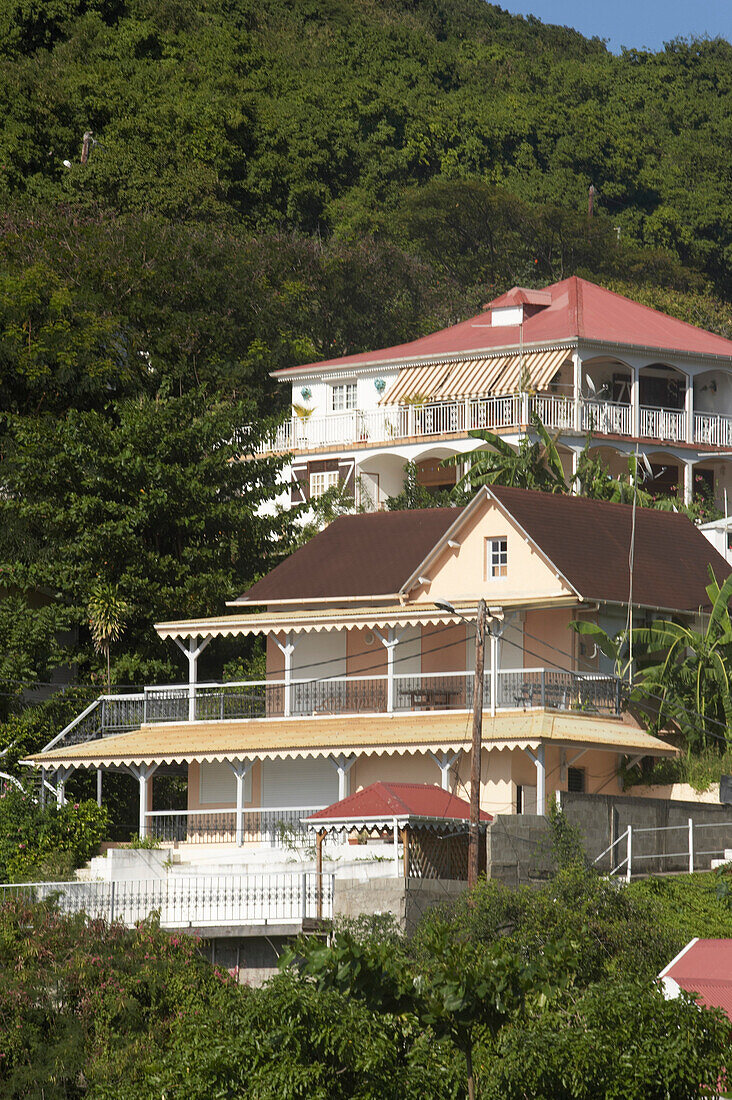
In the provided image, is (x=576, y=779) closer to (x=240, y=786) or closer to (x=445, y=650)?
(x=445, y=650)

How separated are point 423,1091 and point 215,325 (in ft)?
129

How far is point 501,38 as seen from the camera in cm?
10381

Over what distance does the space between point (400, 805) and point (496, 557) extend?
34.4 ft

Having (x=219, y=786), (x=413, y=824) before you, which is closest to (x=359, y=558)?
(x=219, y=786)

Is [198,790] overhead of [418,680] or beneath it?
beneath

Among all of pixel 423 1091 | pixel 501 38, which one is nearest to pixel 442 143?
pixel 501 38

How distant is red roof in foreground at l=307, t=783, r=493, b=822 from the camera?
30.2m

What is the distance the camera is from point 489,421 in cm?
5216

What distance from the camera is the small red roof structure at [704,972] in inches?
949

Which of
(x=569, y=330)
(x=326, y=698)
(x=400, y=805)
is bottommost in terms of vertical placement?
(x=400, y=805)

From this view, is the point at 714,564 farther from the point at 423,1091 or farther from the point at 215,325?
the point at 423,1091

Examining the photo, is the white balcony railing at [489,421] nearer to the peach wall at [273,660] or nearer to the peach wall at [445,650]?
the peach wall at [273,660]

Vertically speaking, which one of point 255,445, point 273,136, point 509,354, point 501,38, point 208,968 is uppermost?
point 501,38

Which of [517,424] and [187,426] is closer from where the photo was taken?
[187,426]
